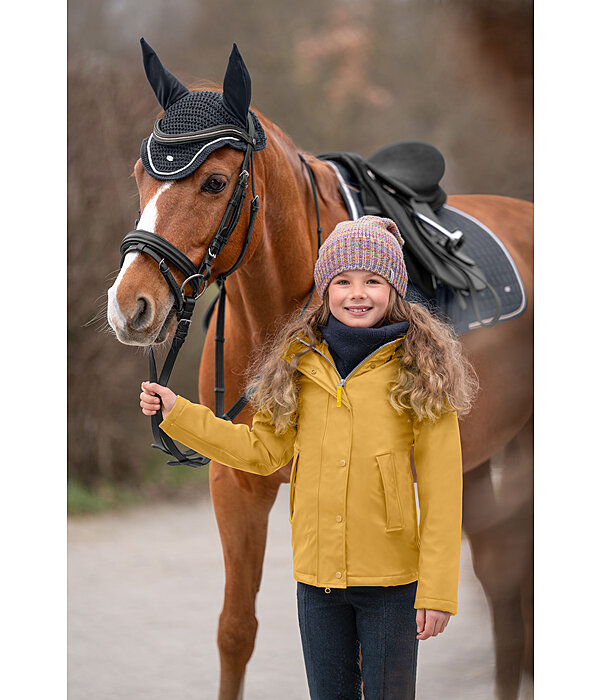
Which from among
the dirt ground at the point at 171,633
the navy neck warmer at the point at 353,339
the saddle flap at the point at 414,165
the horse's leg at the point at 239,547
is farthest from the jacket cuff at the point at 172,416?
the dirt ground at the point at 171,633

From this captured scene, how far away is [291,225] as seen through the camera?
1.71m

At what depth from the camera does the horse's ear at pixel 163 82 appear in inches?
61.7

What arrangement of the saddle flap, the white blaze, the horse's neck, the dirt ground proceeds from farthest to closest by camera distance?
the dirt ground → the saddle flap → the horse's neck → the white blaze

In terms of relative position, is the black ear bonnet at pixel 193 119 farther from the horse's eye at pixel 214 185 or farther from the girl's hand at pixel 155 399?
the girl's hand at pixel 155 399

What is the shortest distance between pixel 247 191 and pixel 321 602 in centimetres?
82

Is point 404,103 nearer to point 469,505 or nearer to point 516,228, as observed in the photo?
point 516,228

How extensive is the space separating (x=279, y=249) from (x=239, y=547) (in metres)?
0.78

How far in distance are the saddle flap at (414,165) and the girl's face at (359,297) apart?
0.76 m

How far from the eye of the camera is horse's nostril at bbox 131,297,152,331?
1396 millimetres

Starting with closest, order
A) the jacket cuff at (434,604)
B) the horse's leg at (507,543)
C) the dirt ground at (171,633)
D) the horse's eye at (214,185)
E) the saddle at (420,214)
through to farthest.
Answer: the jacket cuff at (434,604) < the horse's eye at (214,185) < the saddle at (420,214) < the dirt ground at (171,633) < the horse's leg at (507,543)

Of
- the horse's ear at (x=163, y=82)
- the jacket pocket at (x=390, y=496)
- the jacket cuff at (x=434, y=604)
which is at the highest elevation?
the horse's ear at (x=163, y=82)

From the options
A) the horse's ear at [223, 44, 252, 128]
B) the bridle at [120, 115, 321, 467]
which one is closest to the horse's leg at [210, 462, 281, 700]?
the bridle at [120, 115, 321, 467]

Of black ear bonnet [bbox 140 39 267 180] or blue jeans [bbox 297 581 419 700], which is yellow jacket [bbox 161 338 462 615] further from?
black ear bonnet [bbox 140 39 267 180]

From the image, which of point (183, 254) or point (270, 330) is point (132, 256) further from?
point (270, 330)
